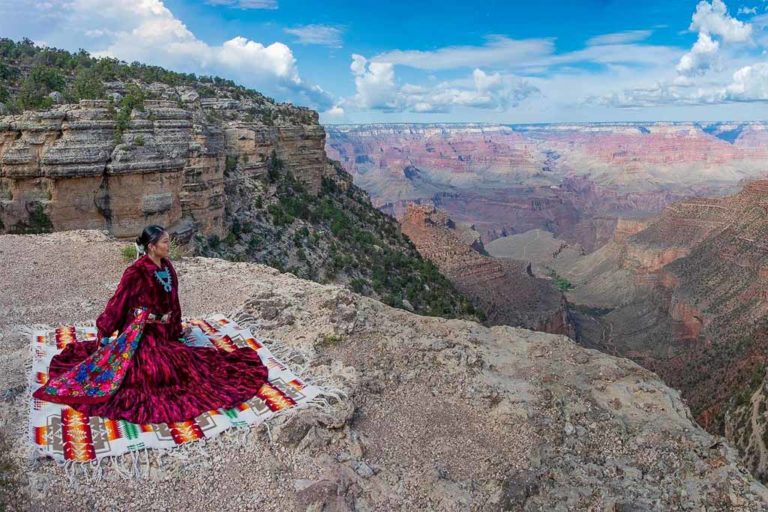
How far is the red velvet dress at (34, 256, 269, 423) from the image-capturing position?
18.2 ft

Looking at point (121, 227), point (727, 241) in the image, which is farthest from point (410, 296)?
point (727, 241)

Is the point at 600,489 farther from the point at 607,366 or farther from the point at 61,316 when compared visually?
the point at 61,316

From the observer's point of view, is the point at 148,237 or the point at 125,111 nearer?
the point at 148,237

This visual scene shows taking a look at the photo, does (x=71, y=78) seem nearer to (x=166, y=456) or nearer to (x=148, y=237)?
(x=148, y=237)

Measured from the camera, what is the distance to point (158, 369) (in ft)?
19.3

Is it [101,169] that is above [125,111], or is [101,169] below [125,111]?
below

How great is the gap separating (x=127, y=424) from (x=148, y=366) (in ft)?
2.20

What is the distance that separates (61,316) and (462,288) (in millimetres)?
37855

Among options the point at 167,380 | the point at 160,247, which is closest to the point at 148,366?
the point at 167,380

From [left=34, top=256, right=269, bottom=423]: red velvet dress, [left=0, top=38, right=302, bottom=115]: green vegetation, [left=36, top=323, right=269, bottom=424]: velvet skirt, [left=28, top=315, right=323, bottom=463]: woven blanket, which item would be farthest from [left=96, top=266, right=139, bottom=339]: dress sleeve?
[left=0, top=38, right=302, bottom=115]: green vegetation

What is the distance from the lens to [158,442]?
16.9 feet

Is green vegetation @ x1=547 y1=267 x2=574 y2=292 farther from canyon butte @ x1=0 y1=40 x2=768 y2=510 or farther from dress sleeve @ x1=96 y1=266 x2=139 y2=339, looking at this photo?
dress sleeve @ x1=96 y1=266 x2=139 y2=339

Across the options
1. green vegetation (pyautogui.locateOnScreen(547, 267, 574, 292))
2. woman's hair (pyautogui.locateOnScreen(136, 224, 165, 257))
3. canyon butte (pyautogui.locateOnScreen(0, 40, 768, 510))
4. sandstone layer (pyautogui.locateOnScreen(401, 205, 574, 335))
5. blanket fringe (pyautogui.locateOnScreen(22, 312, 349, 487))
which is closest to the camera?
blanket fringe (pyautogui.locateOnScreen(22, 312, 349, 487))

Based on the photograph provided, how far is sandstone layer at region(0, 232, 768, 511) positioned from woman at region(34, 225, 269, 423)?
532mm
